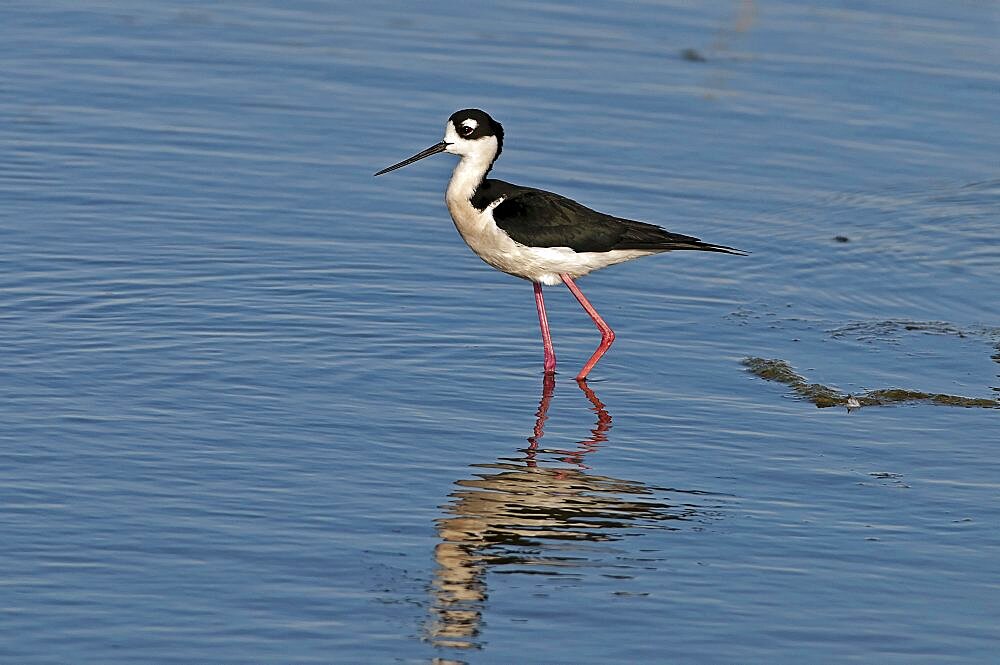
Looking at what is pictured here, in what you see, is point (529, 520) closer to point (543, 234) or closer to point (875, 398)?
point (875, 398)

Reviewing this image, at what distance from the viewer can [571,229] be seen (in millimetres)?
9484

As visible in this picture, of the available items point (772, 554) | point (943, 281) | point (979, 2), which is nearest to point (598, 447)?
point (772, 554)

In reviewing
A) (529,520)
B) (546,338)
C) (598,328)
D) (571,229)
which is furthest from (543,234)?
(529,520)

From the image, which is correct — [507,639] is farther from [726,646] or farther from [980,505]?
[980,505]

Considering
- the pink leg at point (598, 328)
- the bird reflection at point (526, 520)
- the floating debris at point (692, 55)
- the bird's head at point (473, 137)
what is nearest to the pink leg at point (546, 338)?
the pink leg at point (598, 328)

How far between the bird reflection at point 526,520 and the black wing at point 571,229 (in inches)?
60.6

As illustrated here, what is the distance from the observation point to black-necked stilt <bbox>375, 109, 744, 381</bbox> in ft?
31.0

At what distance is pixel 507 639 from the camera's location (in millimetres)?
5941

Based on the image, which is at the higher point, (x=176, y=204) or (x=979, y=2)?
(x=979, y=2)

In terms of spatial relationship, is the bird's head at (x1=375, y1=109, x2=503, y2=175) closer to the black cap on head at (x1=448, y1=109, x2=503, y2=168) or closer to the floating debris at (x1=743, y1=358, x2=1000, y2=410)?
the black cap on head at (x1=448, y1=109, x2=503, y2=168)

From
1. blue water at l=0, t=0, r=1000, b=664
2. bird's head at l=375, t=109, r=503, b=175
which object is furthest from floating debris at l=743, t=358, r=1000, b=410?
bird's head at l=375, t=109, r=503, b=175

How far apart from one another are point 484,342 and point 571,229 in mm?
726

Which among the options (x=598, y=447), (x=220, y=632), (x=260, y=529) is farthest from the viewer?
(x=598, y=447)

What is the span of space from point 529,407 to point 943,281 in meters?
3.31
